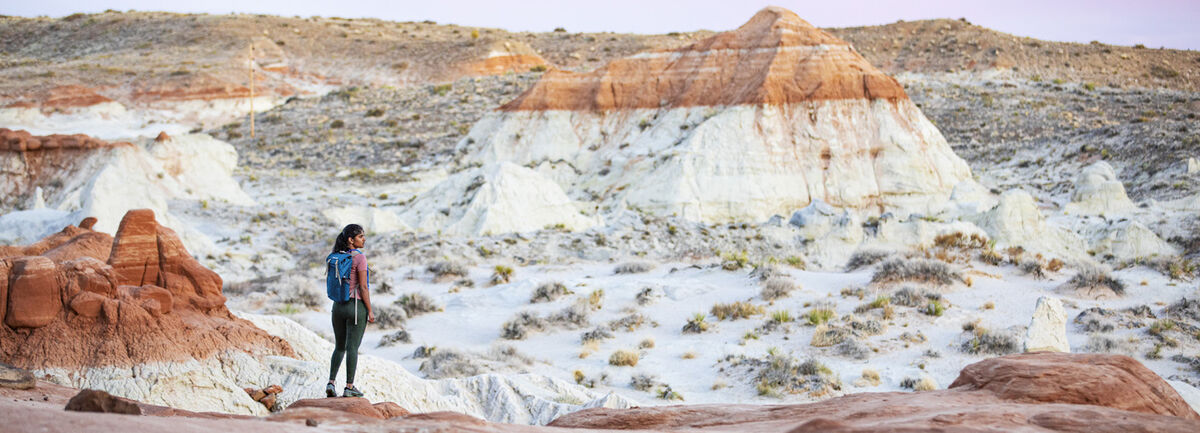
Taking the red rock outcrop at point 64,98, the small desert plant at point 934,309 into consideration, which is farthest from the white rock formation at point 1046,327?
the red rock outcrop at point 64,98

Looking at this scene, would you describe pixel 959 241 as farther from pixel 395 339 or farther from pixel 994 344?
pixel 395 339

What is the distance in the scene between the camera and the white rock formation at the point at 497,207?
22.7 meters

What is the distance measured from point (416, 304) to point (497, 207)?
7.41 meters

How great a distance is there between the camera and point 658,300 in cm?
1570

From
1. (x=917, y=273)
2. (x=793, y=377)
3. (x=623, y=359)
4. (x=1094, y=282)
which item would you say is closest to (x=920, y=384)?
(x=793, y=377)

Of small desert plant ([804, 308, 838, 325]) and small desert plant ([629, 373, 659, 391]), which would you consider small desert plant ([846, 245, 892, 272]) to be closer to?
small desert plant ([804, 308, 838, 325])

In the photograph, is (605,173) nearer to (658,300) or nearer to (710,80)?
(710,80)

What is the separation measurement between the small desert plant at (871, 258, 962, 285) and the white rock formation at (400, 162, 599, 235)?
9.33 meters

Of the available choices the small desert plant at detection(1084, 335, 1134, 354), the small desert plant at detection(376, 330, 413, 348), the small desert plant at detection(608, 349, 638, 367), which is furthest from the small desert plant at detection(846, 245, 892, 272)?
the small desert plant at detection(376, 330, 413, 348)

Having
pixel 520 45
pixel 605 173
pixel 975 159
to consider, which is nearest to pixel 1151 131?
pixel 975 159

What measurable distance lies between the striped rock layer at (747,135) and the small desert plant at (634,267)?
5777mm

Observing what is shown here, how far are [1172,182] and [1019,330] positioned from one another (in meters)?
18.0

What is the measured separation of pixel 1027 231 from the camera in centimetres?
2023

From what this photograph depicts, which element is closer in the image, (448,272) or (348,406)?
(348,406)
